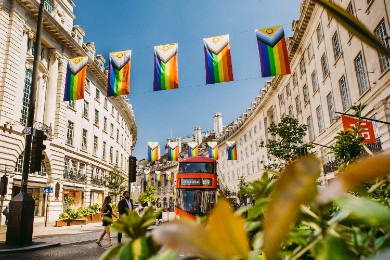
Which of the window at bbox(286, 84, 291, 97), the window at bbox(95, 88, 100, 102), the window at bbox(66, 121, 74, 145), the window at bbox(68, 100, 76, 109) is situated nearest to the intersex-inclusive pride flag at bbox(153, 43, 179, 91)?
the window at bbox(68, 100, 76, 109)

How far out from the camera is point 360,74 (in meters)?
18.3

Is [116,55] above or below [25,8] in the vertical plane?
below

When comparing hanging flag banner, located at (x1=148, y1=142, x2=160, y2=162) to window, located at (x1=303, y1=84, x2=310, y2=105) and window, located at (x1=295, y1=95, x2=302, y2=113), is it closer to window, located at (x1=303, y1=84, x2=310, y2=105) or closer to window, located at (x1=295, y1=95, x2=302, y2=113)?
window, located at (x1=295, y1=95, x2=302, y2=113)

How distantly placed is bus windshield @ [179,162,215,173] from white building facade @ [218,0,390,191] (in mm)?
6940

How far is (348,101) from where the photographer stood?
20.1 meters

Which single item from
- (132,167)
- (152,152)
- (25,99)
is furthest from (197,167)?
(152,152)

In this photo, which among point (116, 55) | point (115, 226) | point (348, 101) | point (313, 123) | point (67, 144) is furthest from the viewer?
point (67, 144)

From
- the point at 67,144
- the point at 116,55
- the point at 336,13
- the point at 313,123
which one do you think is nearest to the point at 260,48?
the point at 116,55

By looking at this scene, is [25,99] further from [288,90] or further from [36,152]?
[288,90]

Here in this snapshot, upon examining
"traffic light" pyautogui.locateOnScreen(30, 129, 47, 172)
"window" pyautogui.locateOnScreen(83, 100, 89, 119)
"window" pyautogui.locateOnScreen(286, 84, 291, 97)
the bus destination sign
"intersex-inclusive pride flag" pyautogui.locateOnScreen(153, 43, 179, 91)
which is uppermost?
"window" pyautogui.locateOnScreen(286, 84, 291, 97)

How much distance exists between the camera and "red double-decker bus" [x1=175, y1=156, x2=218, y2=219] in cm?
1934

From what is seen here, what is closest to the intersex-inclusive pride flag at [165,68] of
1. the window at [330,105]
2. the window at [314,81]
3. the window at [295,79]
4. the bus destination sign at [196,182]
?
the bus destination sign at [196,182]

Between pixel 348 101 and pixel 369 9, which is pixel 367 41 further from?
pixel 348 101

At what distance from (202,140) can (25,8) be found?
6453 centimetres
